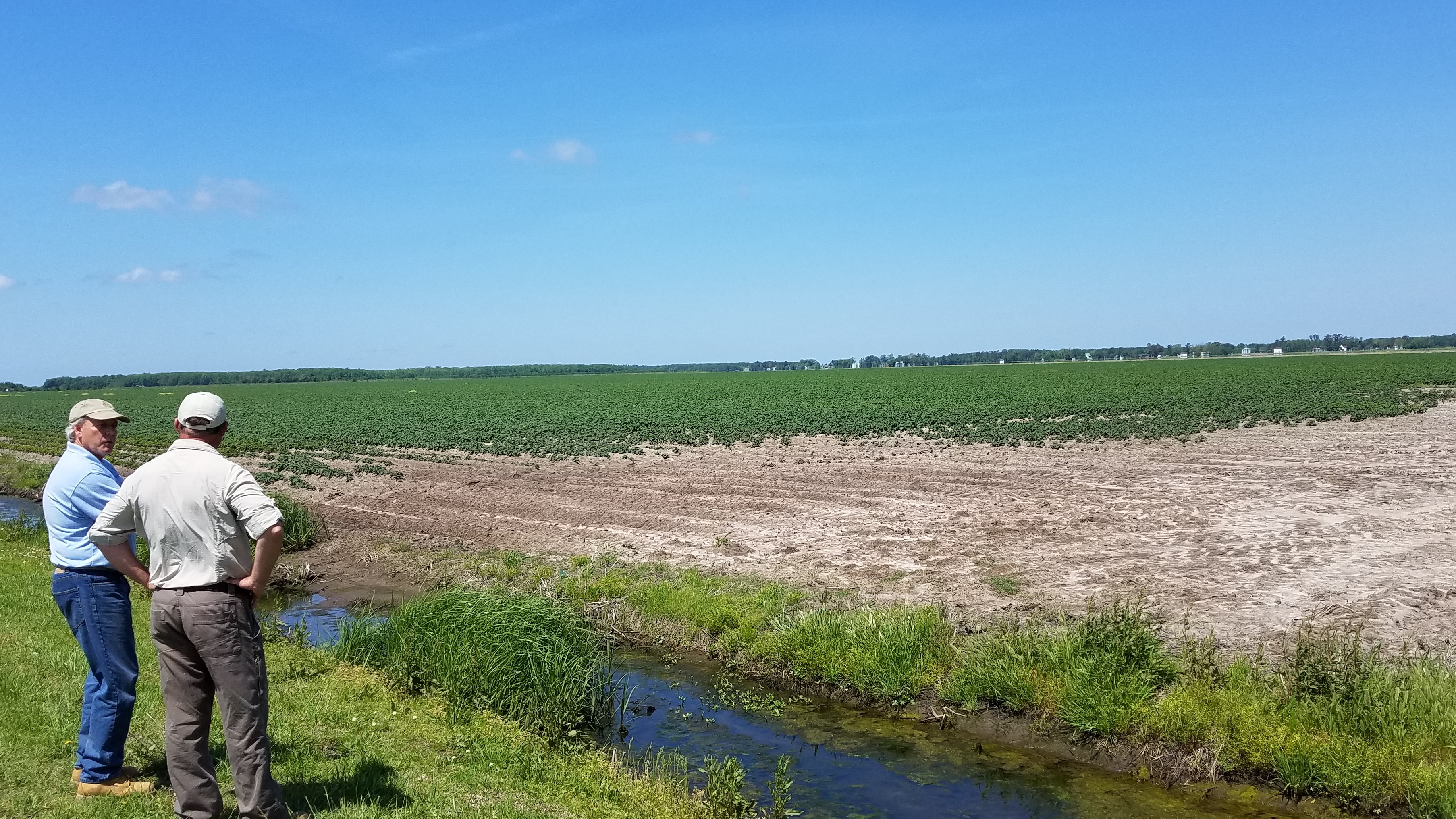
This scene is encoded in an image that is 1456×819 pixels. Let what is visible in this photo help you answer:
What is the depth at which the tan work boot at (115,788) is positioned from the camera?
18.5ft

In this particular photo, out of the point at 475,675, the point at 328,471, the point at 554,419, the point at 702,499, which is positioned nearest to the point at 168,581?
the point at 475,675

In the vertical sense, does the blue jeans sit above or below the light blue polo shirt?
below

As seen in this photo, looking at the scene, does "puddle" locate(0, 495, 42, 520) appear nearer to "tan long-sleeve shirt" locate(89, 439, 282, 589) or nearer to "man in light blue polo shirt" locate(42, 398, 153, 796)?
"man in light blue polo shirt" locate(42, 398, 153, 796)

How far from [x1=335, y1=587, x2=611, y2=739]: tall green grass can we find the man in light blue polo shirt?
3250mm

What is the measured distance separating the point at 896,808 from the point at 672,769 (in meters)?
1.96

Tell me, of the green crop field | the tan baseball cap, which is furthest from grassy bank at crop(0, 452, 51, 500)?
the tan baseball cap

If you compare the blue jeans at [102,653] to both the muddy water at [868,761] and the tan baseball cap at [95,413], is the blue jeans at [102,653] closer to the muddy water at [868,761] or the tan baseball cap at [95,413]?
the tan baseball cap at [95,413]

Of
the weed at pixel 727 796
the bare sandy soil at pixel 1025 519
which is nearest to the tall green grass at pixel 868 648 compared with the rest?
the bare sandy soil at pixel 1025 519

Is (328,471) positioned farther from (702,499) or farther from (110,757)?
(110,757)

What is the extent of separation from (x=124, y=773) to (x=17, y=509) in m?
23.7

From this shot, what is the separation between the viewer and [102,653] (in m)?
5.45

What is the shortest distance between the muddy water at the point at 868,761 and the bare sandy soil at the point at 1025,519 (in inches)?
99.8

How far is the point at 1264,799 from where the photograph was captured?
298 inches

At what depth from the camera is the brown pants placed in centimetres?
475
